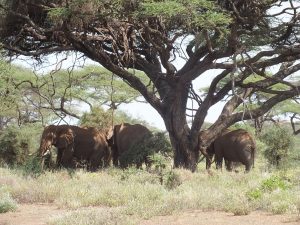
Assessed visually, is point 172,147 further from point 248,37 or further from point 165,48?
point 248,37

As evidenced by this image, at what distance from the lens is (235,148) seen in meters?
17.7

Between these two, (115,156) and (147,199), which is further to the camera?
(115,156)

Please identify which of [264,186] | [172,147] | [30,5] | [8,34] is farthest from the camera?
[172,147]

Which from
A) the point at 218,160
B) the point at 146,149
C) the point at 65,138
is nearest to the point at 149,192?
the point at 146,149

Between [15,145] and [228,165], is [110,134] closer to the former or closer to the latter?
[15,145]

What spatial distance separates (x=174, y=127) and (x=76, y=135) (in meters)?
3.34

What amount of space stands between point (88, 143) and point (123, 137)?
56.0 inches

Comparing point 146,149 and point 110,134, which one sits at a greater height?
point 110,134

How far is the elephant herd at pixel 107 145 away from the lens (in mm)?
16969

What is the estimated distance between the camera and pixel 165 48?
1548 cm

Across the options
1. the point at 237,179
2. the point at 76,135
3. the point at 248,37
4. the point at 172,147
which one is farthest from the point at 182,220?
the point at 76,135

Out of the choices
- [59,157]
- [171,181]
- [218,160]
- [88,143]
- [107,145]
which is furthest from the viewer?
[107,145]

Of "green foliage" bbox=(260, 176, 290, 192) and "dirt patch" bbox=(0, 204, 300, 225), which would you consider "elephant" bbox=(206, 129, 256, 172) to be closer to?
"green foliage" bbox=(260, 176, 290, 192)

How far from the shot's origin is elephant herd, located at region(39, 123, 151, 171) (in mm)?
16688
